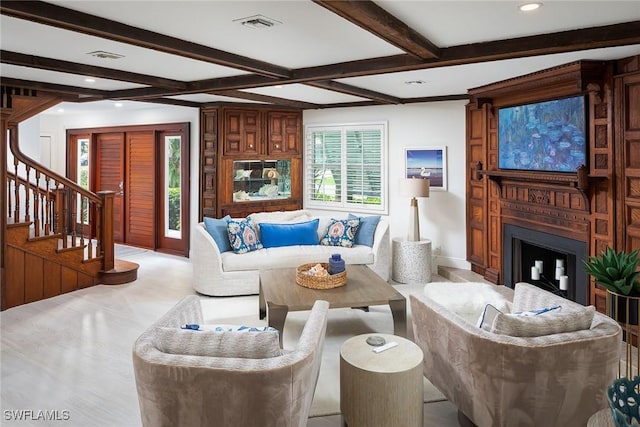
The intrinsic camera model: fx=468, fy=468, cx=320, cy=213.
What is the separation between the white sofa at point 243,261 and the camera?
525 centimetres

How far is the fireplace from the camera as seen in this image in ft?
14.4

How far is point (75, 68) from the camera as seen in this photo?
4.09m

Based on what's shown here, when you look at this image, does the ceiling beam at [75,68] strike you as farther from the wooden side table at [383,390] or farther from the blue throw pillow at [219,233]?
the wooden side table at [383,390]

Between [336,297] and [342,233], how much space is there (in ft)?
7.40

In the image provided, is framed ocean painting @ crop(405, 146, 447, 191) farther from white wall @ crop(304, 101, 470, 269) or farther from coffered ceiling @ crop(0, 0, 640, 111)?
coffered ceiling @ crop(0, 0, 640, 111)

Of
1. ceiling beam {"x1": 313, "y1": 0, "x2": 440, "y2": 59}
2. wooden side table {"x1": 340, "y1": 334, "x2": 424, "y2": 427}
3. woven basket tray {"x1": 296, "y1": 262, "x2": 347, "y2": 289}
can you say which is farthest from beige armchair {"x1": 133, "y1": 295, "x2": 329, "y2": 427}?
woven basket tray {"x1": 296, "y1": 262, "x2": 347, "y2": 289}

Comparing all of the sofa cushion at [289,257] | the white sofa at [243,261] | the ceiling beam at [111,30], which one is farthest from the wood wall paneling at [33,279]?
the ceiling beam at [111,30]

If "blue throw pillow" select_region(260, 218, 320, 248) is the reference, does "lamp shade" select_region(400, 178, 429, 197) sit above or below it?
above

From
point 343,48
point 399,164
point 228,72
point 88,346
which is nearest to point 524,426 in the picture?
point 343,48

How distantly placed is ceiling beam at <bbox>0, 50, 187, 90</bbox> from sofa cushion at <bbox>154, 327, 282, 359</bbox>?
9.89 ft

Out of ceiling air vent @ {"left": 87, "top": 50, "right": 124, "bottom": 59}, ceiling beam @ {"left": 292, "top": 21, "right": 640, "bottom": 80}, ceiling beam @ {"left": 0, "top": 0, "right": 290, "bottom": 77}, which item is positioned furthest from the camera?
ceiling air vent @ {"left": 87, "top": 50, "right": 124, "bottom": 59}

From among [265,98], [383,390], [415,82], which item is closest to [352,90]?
[415,82]

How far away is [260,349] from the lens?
2047mm

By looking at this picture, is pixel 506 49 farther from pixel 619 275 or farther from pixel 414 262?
pixel 414 262
